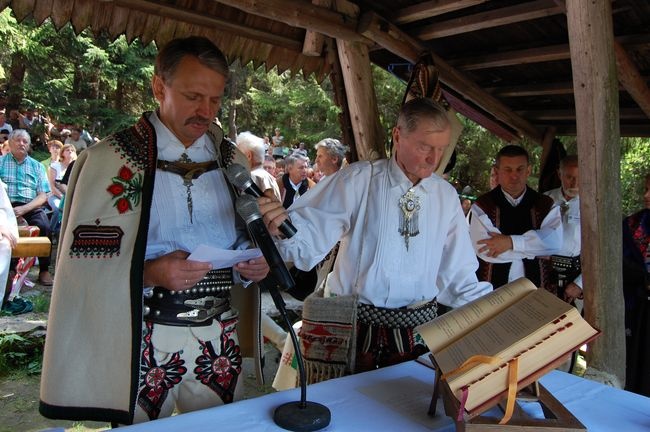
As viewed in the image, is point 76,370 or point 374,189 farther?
point 374,189

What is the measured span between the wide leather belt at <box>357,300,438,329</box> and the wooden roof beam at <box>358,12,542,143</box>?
2.91 m

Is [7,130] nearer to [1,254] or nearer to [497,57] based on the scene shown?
[1,254]

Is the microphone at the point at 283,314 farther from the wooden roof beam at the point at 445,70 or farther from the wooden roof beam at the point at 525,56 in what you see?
the wooden roof beam at the point at 525,56

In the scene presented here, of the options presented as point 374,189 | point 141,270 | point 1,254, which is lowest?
point 1,254

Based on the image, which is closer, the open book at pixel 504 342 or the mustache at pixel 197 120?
the open book at pixel 504 342

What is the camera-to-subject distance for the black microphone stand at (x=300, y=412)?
149 centimetres

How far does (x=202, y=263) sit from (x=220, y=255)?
80 mm

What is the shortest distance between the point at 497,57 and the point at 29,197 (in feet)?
21.0

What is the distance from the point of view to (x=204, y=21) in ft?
13.5

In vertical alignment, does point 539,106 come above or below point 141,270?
above

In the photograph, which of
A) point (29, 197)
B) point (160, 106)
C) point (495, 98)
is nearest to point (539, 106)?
point (495, 98)

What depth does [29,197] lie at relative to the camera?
25.7ft

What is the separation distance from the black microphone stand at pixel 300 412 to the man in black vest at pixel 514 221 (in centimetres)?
249

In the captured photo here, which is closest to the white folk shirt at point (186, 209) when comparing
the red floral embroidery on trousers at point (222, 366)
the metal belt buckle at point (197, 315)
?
the metal belt buckle at point (197, 315)
